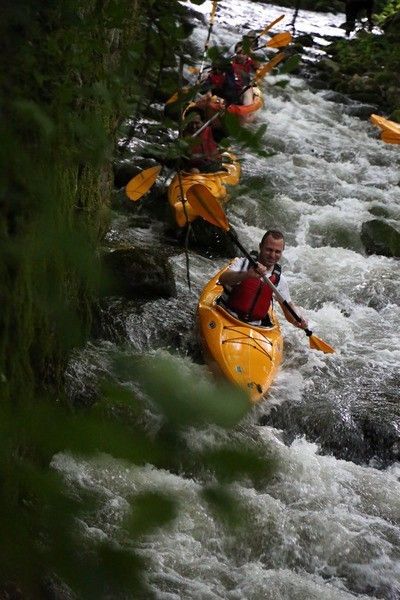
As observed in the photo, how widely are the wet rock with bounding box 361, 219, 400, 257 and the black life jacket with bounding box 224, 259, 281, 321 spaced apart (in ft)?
7.72

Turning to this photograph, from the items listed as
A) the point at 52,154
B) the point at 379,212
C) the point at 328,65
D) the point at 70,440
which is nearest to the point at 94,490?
the point at 70,440

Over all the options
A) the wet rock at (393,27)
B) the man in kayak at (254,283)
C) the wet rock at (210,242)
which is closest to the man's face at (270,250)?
the man in kayak at (254,283)

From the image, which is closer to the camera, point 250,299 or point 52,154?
point 52,154

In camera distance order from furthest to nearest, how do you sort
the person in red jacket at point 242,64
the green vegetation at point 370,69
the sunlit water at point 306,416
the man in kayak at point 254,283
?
the green vegetation at point 370,69 < the man in kayak at point 254,283 < the person in red jacket at point 242,64 < the sunlit water at point 306,416

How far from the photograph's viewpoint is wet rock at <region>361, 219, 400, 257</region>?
674 cm

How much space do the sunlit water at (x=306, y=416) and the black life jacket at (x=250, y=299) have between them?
1.22ft

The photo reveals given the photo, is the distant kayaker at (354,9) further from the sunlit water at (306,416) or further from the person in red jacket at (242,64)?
the person in red jacket at (242,64)

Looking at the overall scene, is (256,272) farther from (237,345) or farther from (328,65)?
(328,65)

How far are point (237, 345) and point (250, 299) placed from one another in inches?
14.7

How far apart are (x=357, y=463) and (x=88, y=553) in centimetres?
362

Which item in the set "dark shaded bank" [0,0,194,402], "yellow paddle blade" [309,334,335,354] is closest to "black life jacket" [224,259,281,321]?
"yellow paddle blade" [309,334,335,354]

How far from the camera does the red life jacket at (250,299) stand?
4.62 metres

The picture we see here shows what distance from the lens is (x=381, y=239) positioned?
6.79 m

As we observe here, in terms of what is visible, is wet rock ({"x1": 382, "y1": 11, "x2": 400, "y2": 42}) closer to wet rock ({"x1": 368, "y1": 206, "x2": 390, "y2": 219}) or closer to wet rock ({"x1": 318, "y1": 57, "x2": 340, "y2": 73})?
wet rock ({"x1": 318, "y1": 57, "x2": 340, "y2": 73})
